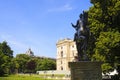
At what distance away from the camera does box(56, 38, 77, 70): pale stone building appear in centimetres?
12766

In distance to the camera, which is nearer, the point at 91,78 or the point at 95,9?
the point at 91,78

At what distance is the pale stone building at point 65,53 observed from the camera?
419 ft

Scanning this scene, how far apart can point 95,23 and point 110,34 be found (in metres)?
3.57

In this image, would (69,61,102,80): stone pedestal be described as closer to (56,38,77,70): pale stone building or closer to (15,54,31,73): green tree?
(56,38,77,70): pale stone building

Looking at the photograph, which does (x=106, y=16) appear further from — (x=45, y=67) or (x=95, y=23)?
(x=45, y=67)

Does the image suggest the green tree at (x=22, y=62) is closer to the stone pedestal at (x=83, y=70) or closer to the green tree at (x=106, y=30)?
the green tree at (x=106, y=30)

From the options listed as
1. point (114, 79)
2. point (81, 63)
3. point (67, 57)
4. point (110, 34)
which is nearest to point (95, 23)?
point (110, 34)

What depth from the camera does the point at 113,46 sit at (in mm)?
31766

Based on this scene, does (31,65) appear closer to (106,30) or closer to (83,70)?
(106,30)

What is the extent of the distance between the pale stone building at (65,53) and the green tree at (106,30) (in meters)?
90.3

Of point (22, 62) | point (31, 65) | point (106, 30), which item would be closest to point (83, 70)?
point (106, 30)

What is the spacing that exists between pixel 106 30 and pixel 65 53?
95.2 meters

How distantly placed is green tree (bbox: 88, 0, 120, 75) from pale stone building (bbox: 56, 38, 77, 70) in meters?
90.3

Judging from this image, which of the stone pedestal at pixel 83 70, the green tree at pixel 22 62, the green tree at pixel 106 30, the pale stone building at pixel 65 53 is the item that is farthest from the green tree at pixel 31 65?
the stone pedestal at pixel 83 70
